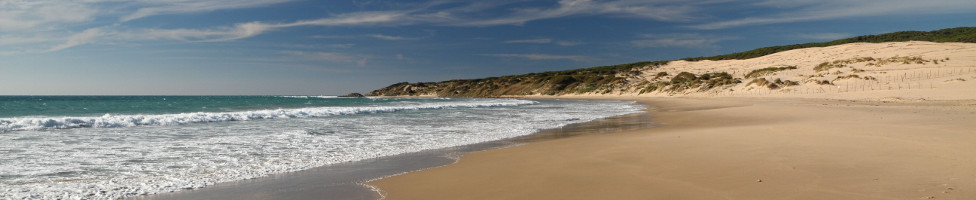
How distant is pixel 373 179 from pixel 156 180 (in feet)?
8.42

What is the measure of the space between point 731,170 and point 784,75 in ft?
136

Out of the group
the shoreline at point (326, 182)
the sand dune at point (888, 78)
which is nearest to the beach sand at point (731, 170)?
the shoreline at point (326, 182)

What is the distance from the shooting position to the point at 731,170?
5477 millimetres

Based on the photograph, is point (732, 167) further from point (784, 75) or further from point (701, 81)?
point (701, 81)

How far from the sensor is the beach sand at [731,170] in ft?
14.5

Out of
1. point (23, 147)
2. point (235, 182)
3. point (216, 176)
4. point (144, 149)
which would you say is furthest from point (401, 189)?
point (23, 147)

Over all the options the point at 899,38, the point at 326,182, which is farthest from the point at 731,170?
the point at 899,38

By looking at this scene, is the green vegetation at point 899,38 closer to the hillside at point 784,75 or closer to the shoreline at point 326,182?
the hillside at point 784,75

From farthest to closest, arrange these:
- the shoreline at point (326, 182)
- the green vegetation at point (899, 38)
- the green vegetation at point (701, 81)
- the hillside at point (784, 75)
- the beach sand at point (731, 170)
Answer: the green vegetation at point (899, 38) < the green vegetation at point (701, 81) < the hillside at point (784, 75) < the shoreline at point (326, 182) < the beach sand at point (731, 170)

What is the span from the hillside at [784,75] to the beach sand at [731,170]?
2533 centimetres

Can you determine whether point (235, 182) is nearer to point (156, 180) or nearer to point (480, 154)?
point (156, 180)

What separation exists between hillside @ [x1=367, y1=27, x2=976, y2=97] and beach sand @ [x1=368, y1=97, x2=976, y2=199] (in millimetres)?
25328

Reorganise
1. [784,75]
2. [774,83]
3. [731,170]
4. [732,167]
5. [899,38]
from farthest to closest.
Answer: [899,38] → [784,75] → [774,83] → [732,167] → [731,170]

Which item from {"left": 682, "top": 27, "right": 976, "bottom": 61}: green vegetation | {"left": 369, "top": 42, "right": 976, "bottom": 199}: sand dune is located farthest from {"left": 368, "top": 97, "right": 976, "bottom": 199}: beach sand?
{"left": 682, "top": 27, "right": 976, "bottom": 61}: green vegetation
